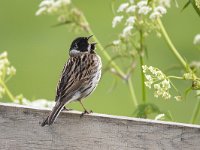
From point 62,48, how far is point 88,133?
7.90 m

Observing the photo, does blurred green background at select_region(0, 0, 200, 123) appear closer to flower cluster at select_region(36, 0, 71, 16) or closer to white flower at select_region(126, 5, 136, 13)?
flower cluster at select_region(36, 0, 71, 16)

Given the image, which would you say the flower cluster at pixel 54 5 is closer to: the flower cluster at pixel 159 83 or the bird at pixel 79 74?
the bird at pixel 79 74

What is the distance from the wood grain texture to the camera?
492 cm

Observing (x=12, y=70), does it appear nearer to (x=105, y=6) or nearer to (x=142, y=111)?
(x=142, y=111)

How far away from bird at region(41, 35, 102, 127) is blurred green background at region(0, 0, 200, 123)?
3.82 m

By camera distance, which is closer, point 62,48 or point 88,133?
point 88,133

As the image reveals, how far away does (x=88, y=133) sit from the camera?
16.8ft

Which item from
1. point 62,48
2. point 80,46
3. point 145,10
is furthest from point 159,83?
point 62,48

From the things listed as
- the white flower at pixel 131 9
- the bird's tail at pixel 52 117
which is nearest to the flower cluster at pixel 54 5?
the white flower at pixel 131 9

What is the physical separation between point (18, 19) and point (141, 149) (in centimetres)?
933

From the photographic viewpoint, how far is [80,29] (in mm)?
7145

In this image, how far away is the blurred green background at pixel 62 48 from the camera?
11.3 metres

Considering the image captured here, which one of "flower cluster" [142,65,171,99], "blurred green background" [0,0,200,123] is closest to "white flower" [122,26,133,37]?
"flower cluster" [142,65,171,99]

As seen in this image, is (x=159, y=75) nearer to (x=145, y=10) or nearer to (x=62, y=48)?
(x=145, y=10)
